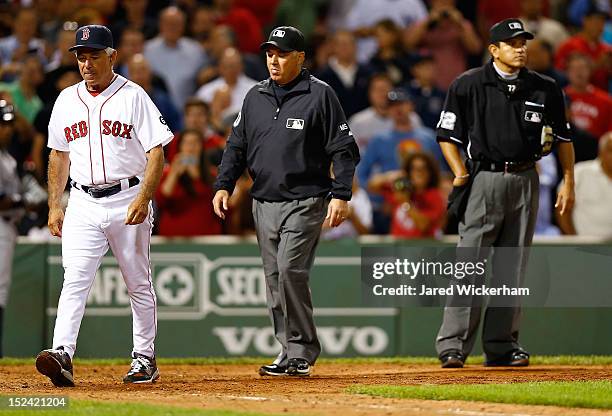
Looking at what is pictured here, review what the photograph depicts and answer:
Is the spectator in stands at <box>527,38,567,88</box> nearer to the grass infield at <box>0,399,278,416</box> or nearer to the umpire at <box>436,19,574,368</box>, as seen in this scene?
the umpire at <box>436,19,574,368</box>

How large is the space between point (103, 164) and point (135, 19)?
7810 mm

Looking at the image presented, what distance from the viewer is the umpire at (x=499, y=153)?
9109 mm

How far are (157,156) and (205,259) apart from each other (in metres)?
3.95

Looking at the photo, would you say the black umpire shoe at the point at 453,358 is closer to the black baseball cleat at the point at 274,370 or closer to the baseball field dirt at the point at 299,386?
the baseball field dirt at the point at 299,386

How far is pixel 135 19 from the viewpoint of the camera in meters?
15.4

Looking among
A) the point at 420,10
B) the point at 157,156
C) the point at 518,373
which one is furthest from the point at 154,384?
the point at 420,10

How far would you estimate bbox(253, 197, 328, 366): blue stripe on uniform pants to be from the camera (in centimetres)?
841

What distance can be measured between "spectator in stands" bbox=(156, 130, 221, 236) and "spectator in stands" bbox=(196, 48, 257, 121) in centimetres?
201

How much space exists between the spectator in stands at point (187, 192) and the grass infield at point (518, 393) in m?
4.48

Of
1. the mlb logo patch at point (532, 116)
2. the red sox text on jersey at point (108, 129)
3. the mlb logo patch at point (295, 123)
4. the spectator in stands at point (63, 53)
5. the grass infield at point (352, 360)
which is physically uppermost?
the spectator in stands at point (63, 53)

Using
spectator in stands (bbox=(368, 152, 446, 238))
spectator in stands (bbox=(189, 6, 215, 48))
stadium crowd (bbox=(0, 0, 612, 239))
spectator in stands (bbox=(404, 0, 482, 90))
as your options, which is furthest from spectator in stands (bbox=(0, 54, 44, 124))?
spectator in stands (bbox=(404, 0, 482, 90))

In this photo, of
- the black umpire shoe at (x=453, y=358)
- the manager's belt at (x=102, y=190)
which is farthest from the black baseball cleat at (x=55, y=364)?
the black umpire shoe at (x=453, y=358)

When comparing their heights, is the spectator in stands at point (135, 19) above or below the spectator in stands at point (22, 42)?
above

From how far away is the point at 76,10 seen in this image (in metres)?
15.1
